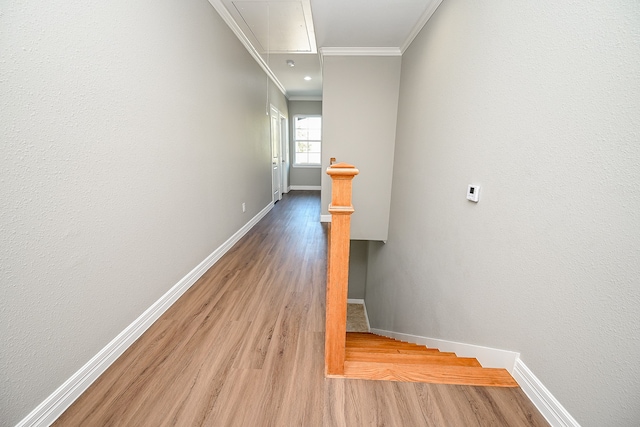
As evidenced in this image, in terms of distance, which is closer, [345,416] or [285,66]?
[345,416]

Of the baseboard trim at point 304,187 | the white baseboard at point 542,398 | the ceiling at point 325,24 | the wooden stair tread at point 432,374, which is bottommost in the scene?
the baseboard trim at point 304,187

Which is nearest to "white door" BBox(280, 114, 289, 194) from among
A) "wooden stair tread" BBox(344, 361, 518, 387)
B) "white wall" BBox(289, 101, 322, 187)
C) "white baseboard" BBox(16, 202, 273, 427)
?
"white wall" BBox(289, 101, 322, 187)

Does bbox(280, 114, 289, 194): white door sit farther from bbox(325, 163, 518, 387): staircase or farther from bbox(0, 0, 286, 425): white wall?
bbox(325, 163, 518, 387): staircase

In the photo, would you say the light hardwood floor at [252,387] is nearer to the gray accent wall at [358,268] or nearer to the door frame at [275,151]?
the gray accent wall at [358,268]

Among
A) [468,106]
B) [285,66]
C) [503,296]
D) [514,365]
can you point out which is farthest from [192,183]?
[285,66]

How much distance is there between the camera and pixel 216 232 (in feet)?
9.07

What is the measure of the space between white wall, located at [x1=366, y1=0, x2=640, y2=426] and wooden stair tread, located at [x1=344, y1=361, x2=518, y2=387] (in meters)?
0.16

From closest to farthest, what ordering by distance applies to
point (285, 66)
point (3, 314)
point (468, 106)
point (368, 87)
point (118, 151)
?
point (3, 314), point (118, 151), point (468, 106), point (368, 87), point (285, 66)

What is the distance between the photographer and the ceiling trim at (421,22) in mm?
2283

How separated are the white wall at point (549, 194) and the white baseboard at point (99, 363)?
6.76 ft

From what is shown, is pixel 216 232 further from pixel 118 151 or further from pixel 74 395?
pixel 74 395

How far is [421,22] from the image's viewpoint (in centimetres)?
260

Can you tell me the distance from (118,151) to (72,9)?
63 cm

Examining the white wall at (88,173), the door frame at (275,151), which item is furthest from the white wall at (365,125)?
the door frame at (275,151)
